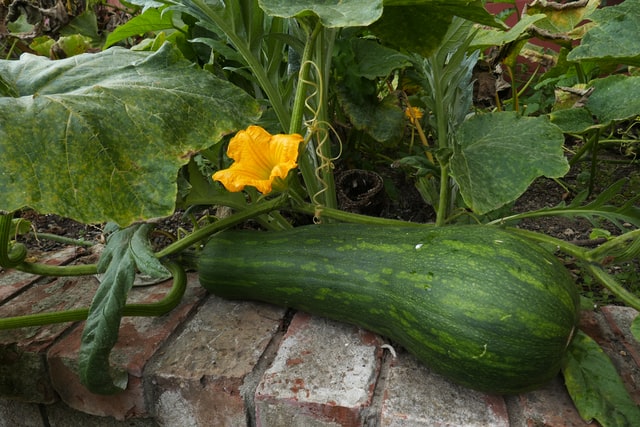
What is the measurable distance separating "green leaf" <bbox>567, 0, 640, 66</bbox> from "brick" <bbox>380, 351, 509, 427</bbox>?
628mm

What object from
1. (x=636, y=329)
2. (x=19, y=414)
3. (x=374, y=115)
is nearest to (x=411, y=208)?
(x=374, y=115)

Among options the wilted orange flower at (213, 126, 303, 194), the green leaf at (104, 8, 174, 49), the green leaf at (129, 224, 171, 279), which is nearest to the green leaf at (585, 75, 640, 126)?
the wilted orange flower at (213, 126, 303, 194)

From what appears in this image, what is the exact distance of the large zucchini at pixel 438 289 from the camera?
0.88 meters

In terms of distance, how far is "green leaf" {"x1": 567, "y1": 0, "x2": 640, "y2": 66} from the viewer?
36.8 inches

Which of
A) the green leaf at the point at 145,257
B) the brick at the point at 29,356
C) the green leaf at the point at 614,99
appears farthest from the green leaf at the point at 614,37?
the brick at the point at 29,356

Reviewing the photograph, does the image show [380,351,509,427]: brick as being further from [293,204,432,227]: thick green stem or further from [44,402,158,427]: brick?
[44,402,158,427]: brick

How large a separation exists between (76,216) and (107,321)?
0.22 m

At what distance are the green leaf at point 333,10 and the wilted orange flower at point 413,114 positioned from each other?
2.18 ft

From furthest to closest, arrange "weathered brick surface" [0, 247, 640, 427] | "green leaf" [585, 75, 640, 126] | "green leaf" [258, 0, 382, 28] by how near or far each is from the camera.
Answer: "green leaf" [585, 75, 640, 126] < "weathered brick surface" [0, 247, 640, 427] < "green leaf" [258, 0, 382, 28]

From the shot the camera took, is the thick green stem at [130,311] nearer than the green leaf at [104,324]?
No

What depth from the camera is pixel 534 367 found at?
34.5 inches

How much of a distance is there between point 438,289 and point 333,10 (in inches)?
20.6

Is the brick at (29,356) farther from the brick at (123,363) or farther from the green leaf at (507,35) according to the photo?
the green leaf at (507,35)

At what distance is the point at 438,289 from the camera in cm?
95
